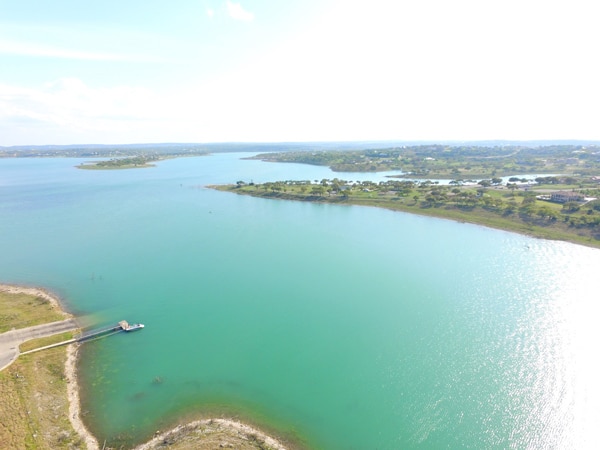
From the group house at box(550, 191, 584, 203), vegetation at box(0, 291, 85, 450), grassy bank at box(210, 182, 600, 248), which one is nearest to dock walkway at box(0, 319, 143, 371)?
vegetation at box(0, 291, 85, 450)

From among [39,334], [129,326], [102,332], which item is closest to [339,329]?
[129,326]

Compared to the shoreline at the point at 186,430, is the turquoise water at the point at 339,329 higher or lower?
lower

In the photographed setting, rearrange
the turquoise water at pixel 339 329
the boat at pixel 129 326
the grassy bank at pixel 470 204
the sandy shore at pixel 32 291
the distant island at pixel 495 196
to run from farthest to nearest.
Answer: the distant island at pixel 495 196
the grassy bank at pixel 470 204
the sandy shore at pixel 32 291
the boat at pixel 129 326
the turquoise water at pixel 339 329

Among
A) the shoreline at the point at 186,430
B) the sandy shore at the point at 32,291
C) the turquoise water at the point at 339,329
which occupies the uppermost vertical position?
the sandy shore at the point at 32,291

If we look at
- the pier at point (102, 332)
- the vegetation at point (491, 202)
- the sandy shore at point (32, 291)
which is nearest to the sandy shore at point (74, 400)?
the pier at point (102, 332)

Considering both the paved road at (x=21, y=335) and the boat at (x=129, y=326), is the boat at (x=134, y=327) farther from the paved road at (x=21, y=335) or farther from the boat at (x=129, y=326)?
the paved road at (x=21, y=335)

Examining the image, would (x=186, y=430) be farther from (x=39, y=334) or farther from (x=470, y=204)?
(x=470, y=204)

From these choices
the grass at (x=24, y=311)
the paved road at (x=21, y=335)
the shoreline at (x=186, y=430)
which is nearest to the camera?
the shoreline at (x=186, y=430)

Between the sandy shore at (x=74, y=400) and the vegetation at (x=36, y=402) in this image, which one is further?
the sandy shore at (x=74, y=400)
